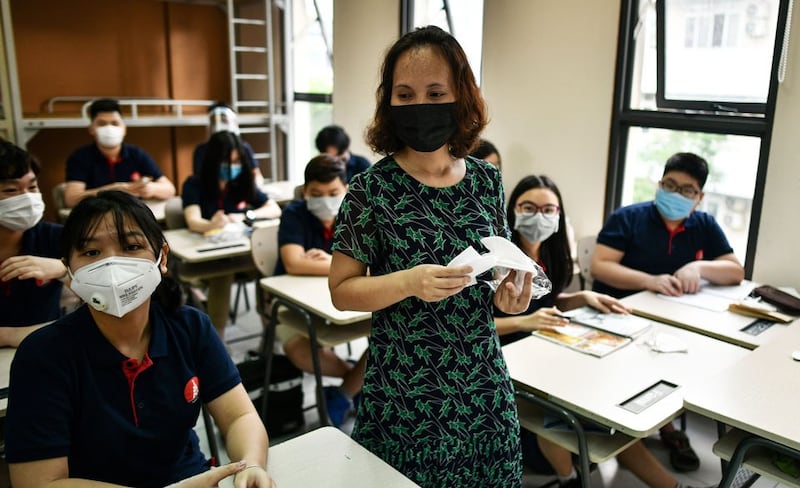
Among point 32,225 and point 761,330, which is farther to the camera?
point 761,330

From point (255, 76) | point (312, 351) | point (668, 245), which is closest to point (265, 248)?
point (312, 351)

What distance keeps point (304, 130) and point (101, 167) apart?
2468mm

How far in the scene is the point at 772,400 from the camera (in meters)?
1.75

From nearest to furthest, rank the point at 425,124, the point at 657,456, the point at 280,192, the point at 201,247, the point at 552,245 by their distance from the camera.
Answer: the point at 425,124
the point at 552,245
the point at 657,456
the point at 201,247
the point at 280,192

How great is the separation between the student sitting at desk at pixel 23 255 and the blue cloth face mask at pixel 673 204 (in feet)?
7.99

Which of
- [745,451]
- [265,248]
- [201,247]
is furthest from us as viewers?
[201,247]

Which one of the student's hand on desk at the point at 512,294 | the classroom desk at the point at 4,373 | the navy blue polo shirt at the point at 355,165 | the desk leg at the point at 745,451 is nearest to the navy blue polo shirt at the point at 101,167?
the navy blue polo shirt at the point at 355,165

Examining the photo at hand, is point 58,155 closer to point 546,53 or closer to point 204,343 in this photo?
point 546,53

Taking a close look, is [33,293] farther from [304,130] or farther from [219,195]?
[304,130]

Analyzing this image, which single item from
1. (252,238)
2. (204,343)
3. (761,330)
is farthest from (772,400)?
(252,238)

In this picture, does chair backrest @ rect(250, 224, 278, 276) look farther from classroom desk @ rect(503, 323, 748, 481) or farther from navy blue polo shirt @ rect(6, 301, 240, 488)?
navy blue polo shirt @ rect(6, 301, 240, 488)

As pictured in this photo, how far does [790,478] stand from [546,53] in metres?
2.81

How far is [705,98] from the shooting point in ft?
10.9

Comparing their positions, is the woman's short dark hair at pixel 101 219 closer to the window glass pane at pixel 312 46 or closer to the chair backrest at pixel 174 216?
the chair backrest at pixel 174 216
